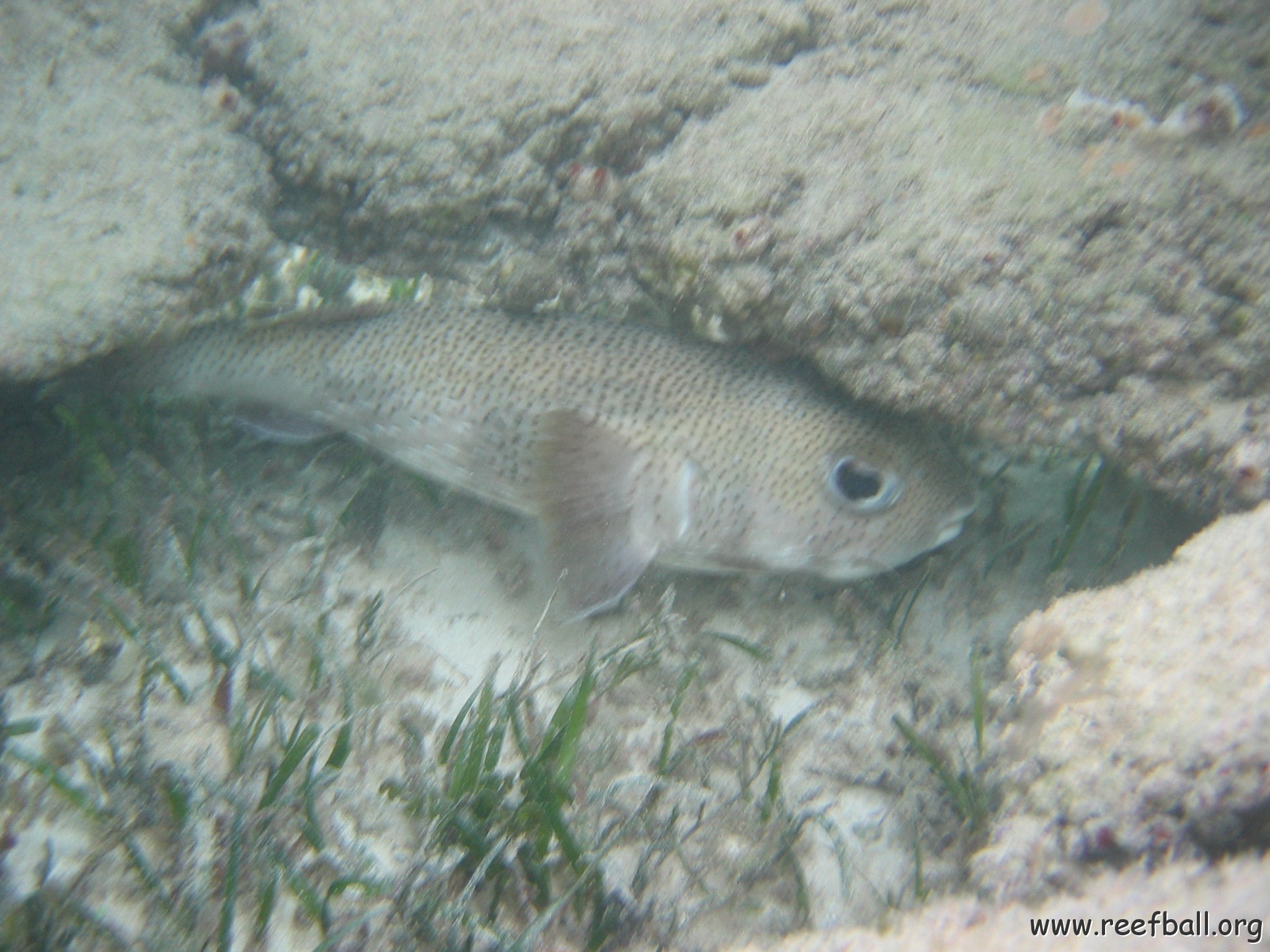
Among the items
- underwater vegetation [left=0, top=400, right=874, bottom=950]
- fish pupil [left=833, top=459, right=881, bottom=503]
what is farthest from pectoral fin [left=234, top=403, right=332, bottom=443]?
fish pupil [left=833, top=459, right=881, bottom=503]

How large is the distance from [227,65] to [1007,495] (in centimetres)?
469

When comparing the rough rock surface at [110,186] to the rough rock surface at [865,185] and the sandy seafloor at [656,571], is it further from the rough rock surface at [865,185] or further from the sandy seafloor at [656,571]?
the rough rock surface at [865,185]

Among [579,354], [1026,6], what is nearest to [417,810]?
[579,354]

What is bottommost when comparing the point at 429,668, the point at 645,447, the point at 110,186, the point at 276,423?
the point at 429,668

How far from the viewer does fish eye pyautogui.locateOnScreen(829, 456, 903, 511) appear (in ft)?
9.28

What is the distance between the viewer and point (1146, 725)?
166cm

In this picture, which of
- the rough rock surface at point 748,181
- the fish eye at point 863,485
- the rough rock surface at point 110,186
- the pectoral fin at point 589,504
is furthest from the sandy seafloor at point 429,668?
the rough rock surface at point 748,181

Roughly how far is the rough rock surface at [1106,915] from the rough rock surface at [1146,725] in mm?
76

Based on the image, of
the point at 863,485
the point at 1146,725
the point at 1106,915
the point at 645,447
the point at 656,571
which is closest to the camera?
the point at 1106,915

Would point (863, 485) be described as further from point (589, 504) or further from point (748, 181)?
point (748, 181)

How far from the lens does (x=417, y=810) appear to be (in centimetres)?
Result: 237

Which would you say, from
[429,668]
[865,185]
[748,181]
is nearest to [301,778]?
[429,668]

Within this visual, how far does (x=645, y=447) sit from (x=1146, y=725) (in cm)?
192

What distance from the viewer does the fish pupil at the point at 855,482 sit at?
2.84m
